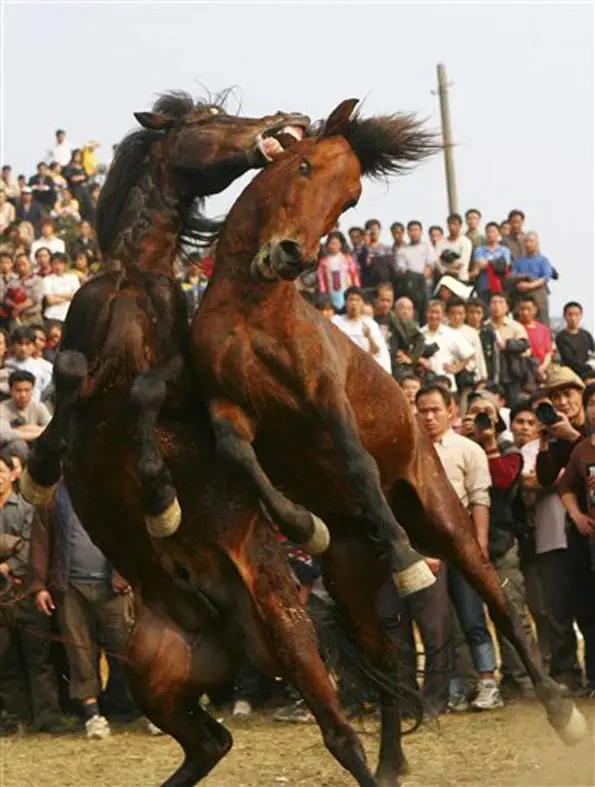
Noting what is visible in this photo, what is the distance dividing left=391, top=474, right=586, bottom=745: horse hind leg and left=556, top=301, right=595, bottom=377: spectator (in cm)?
776

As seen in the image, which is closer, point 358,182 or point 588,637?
point 358,182

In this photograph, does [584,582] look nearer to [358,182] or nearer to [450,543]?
[450,543]

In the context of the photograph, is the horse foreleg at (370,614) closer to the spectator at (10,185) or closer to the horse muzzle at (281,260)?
the horse muzzle at (281,260)

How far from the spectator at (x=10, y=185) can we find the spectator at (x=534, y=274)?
647 centimetres

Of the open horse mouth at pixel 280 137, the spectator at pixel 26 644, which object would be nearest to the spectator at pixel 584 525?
the spectator at pixel 26 644

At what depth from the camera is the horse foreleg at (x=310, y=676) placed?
281 inches

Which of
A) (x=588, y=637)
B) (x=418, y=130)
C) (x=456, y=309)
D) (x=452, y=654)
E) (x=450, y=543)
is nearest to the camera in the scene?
(x=418, y=130)

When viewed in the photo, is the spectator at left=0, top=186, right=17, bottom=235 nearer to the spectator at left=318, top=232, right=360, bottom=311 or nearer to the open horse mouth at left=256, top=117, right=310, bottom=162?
the spectator at left=318, top=232, right=360, bottom=311

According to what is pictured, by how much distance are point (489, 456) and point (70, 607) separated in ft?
9.28

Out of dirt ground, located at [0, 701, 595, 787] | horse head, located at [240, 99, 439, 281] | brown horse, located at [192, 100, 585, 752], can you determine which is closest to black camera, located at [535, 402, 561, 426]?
dirt ground, located at [0, 701, 595, 787]

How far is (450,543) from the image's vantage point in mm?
8492

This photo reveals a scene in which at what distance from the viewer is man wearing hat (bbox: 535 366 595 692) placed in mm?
11117

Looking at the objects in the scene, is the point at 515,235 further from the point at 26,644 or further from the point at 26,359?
the point at 26,644

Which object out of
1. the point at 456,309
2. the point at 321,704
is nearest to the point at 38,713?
the point at 321,704
